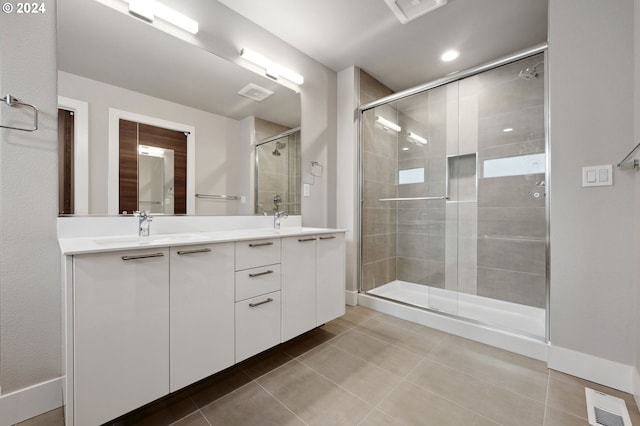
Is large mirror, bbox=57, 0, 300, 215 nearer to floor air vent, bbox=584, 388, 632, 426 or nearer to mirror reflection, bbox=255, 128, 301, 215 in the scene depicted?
mirror reflection, bbox=255, 128, 301, 215

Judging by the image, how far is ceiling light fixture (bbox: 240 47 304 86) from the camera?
6.87ft

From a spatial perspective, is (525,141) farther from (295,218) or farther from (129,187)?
(129,187)

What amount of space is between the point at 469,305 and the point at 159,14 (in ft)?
11.3

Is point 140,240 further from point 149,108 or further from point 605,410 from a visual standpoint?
point 605,410

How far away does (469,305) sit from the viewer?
2.65m

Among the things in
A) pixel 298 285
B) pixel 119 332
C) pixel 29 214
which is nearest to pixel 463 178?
pixel 298 285

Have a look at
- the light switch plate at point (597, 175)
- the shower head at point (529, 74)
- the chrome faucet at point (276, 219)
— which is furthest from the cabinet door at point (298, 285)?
the shower head at point (529, 74)

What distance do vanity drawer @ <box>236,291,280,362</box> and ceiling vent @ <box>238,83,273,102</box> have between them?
156 cm

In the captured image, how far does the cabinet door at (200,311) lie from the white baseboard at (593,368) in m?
1.93

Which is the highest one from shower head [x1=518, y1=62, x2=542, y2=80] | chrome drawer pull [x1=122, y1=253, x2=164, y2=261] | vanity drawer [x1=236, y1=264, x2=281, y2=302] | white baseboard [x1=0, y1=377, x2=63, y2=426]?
shower head [x1=518, y1=62, x2=542, y2=80]

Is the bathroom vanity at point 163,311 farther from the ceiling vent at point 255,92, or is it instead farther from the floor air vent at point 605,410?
the floor air vent at point 605,410

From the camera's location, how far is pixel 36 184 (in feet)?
4.26

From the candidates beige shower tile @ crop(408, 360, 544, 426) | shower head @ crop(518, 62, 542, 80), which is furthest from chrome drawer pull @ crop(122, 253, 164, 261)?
shower head @ crop(518, 62, 542, 80)

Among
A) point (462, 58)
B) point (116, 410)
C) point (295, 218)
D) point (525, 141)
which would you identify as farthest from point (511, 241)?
point (116, 410)
